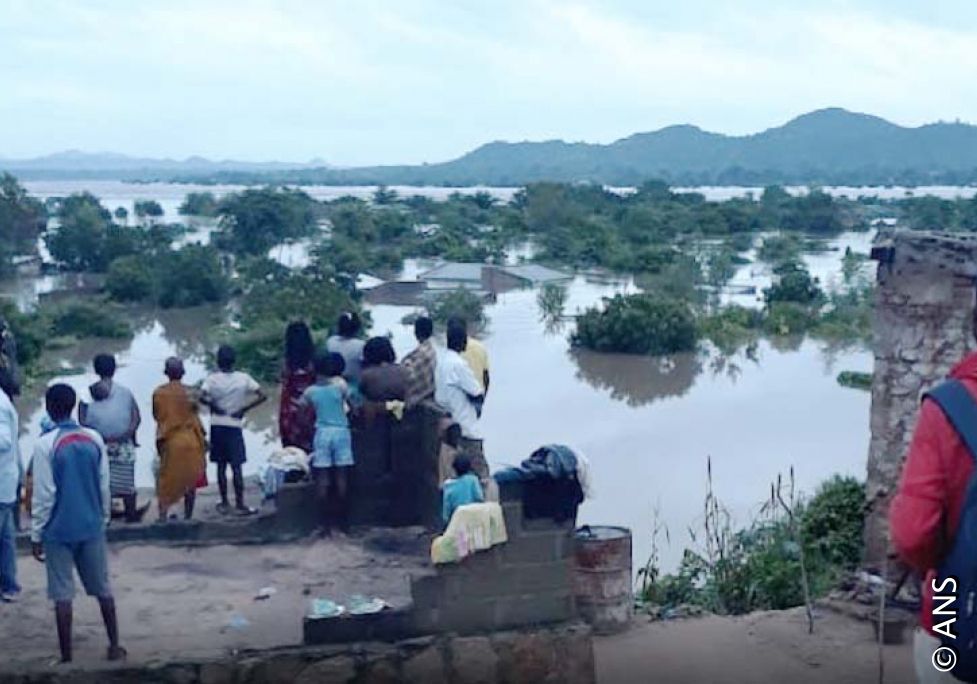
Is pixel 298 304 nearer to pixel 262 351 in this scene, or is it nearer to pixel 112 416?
pixel 262 351

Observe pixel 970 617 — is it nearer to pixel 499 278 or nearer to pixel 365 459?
pixel 365 459

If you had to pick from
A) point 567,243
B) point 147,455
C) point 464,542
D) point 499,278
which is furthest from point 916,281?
point 567,243

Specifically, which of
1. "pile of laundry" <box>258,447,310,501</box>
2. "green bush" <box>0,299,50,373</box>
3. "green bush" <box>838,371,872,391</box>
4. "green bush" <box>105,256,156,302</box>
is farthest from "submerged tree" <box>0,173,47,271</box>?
"pile of laundry" <box>258,447,310,501</box>

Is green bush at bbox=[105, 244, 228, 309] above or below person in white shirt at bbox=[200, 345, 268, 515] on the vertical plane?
below

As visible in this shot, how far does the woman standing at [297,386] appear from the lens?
8.01 meters

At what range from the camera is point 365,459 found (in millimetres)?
7941

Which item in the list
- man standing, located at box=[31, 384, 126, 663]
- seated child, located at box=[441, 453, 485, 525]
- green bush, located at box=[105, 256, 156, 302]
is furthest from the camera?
green bush, located at box=[105, 256, 156, 302]

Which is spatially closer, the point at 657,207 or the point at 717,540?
the point at 717,540

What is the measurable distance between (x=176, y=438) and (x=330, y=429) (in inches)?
39.9

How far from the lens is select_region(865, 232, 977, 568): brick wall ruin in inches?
299

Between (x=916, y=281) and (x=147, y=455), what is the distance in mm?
11300

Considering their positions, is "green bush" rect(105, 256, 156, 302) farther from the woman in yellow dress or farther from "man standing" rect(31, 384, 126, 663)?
"man standing" rect(31, 384, 126, 663)

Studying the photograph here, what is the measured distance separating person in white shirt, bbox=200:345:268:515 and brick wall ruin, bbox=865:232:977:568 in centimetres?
390

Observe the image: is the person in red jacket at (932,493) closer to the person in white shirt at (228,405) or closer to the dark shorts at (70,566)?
the dark shorts at (70,566)
